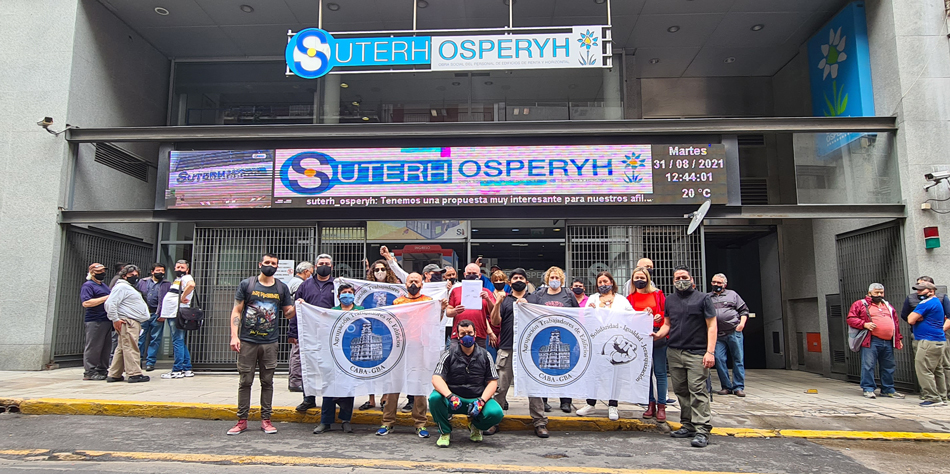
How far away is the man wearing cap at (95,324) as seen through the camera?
952 cm

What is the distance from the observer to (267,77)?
1324 centimetres

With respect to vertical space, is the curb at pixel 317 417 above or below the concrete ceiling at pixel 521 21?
below

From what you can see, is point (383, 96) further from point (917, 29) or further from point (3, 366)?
point (917, 29)

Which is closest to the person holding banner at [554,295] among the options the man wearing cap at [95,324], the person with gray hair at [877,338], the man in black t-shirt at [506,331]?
the man in black t-shirt at [506,331]

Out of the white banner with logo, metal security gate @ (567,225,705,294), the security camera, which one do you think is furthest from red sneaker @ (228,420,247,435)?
the security camera

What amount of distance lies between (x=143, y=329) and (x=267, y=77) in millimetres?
6057

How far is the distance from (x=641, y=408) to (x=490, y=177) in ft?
16.1

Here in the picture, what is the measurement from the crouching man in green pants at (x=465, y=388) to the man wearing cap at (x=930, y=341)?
6853 mm

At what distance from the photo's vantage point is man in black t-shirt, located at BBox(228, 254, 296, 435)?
20.6ft

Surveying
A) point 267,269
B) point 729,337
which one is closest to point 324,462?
point 267,269

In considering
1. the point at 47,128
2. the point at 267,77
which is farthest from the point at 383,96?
the point at 47,128

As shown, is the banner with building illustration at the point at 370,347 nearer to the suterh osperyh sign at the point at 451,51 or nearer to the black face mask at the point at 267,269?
the black face mask at the point at 267,269

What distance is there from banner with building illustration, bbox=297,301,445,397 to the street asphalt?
1.82 ft

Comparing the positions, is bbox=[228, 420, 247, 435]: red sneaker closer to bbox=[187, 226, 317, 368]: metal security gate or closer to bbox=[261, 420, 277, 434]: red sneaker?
bbox=[261, 420, 277, 434]: red sneaker
